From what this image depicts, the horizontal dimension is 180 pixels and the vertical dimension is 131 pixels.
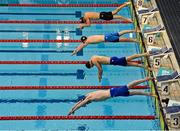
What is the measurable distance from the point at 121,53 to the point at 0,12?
334cm

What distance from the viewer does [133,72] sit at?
7.93 meters

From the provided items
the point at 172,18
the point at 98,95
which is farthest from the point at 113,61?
the point at 172,18

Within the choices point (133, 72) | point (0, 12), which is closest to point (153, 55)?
point (133, 72)

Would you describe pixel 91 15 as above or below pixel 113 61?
above

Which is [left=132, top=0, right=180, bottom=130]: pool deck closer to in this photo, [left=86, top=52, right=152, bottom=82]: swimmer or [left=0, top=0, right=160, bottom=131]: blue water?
[left=86, top=52, right=152, bottom=82]: swimmer

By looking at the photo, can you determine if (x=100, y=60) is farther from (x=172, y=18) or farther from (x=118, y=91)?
(x=172, y=18)

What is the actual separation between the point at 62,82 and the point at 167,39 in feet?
7.25

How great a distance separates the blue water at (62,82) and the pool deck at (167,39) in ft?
1.74

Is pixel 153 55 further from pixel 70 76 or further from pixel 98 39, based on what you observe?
pixel 70 76

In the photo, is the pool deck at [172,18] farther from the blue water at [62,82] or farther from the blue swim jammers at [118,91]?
the blue swim jammers at [118,91]

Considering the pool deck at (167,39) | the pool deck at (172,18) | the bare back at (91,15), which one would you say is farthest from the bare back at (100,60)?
the bare back at (91,15)

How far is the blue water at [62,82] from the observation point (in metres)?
6.64

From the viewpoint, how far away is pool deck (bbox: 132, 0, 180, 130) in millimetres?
6496

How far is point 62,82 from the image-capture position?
756 centimetres
